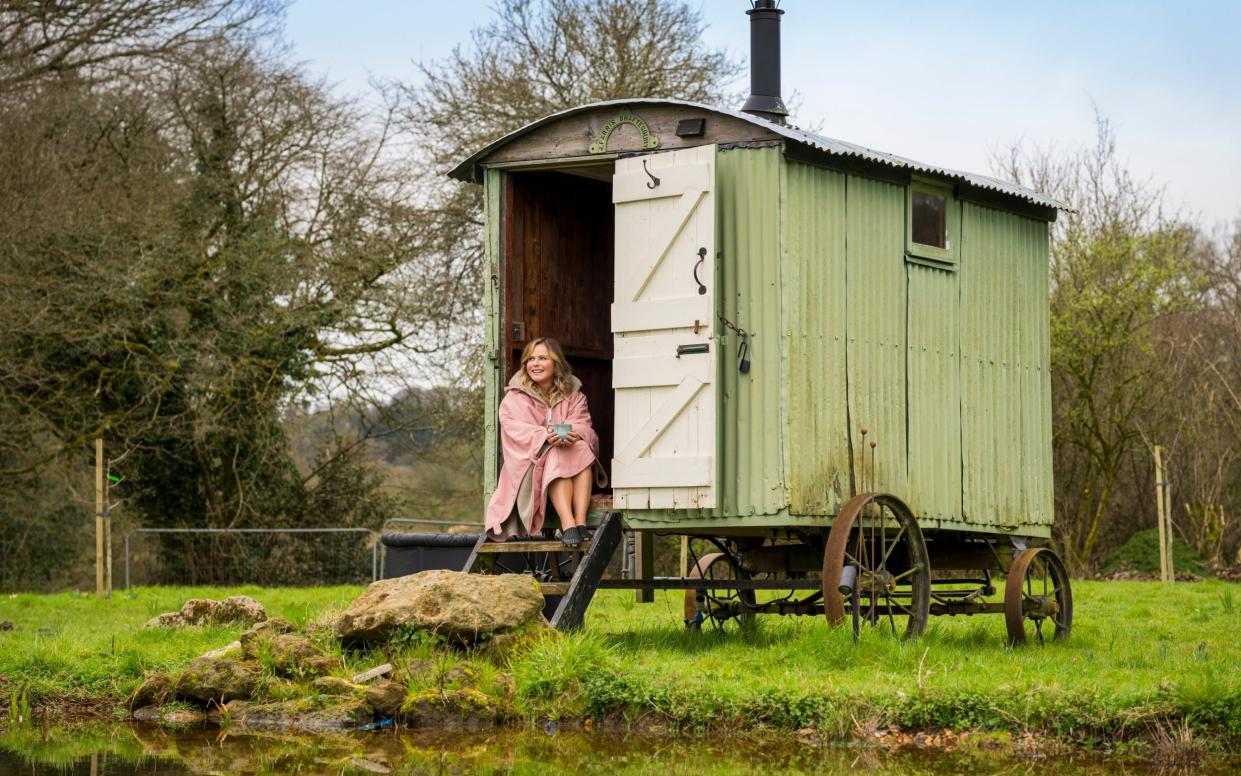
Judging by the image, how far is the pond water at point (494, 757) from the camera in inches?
257

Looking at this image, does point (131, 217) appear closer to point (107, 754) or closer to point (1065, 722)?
point (107, 754)

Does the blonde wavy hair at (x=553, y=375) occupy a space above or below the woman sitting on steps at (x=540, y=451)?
above

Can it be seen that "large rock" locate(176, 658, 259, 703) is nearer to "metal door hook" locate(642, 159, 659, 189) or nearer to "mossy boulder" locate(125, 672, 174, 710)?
"mossy boulder" locate(125, 672, 174, 710)

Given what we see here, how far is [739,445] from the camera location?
946 cm

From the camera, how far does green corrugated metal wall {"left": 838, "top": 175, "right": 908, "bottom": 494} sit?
9766 mm

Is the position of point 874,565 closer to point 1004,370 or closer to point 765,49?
point 1004,370

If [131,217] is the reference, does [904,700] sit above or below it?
below

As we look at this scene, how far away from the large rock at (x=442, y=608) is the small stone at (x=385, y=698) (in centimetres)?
47

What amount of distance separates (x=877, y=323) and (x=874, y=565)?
1496 mm

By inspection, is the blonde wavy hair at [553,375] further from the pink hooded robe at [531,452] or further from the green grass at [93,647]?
the green grass at [93,647]

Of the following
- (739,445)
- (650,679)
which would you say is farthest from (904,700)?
(739,445)

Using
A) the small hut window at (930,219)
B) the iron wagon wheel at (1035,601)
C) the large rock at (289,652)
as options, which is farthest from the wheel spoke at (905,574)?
the large rock at (289,652)

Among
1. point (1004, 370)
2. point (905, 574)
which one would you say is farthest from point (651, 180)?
point (1004, 370)

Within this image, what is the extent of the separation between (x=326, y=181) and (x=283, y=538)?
Answer: 5.32 m
